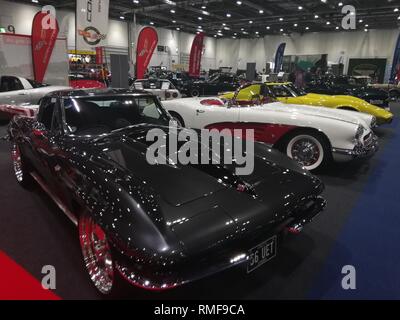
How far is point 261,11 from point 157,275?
22004 mm

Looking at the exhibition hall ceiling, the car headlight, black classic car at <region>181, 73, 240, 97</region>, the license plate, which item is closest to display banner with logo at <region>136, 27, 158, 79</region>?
black classic car at <region>181, 73, 240, 97</region>

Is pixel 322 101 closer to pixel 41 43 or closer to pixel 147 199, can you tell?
pixel 147 199

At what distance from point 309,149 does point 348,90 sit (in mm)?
6660

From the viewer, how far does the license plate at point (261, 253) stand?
1746 millimetres

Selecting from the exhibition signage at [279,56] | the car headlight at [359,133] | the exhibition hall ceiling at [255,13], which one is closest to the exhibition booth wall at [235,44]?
the exhibition hall ceiling at [255,13]

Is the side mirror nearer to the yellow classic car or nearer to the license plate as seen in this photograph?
the license plate

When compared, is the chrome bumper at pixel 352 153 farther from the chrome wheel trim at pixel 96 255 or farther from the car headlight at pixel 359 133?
the chrome wheel trim at pixel 96 255

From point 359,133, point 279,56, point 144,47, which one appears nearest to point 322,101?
point 359,133

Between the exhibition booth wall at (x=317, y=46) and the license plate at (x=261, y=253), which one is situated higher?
the exhibition booth wall at (x=317, y=46)

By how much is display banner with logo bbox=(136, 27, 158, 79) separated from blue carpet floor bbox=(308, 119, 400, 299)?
10993 millimetres

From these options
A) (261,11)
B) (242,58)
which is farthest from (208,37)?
(261,11)

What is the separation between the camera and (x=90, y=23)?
315 inches

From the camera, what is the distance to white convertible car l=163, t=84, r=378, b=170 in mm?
4094

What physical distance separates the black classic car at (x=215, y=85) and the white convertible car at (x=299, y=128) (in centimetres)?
941
